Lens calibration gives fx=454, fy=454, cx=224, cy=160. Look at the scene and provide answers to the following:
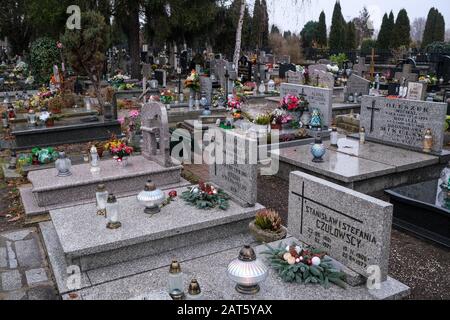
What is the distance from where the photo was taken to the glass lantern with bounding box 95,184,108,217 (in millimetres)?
6703

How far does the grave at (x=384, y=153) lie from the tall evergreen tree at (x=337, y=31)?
4203 centimetres

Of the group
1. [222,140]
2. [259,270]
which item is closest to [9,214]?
[222,140]

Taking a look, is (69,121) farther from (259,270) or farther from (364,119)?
(259,270)

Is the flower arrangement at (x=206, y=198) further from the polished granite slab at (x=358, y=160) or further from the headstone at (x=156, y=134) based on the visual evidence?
the polished granite slab at (x=358, y=160)

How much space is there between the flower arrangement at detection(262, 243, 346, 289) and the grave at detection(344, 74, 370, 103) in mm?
13990

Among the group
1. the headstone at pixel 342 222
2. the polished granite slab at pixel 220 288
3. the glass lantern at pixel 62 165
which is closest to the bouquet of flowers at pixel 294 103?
the glass lantern at pixel 62 165

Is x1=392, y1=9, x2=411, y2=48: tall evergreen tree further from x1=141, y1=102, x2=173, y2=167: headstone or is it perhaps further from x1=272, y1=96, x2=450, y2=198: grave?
x1=141, y1=102, x2=173, y2=167: headstone

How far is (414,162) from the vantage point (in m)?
9.50

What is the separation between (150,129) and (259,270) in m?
5.27

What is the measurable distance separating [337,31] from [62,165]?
48244 millimetres

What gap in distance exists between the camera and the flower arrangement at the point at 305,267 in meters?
5.09

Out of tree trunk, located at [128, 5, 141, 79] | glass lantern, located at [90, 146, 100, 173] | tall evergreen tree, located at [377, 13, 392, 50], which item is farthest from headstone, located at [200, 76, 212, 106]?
tall evergreen tree, located at [377, 13, 392, 50]

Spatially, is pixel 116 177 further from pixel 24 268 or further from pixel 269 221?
pixel 269 221

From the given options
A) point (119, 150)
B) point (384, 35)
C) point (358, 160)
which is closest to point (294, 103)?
point (358, 160)
